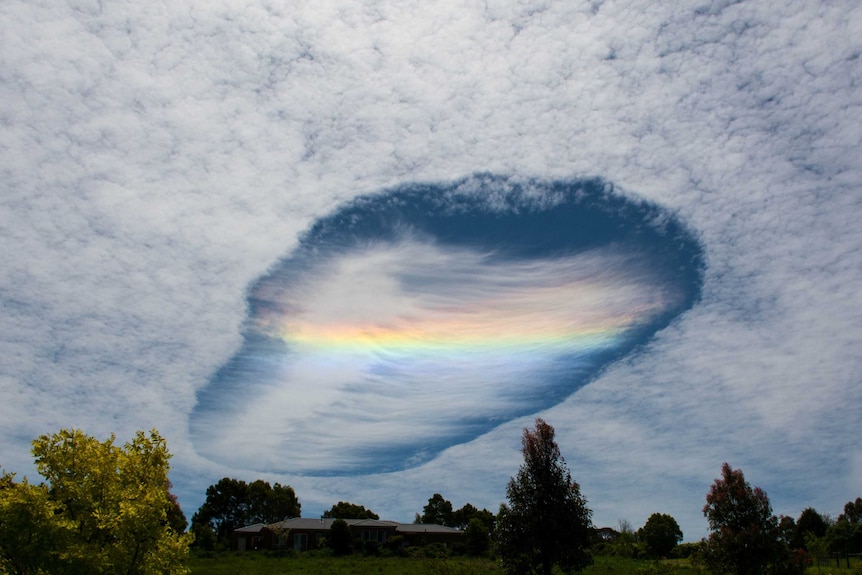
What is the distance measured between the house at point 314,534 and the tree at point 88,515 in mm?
62865

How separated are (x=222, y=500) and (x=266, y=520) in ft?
31.0

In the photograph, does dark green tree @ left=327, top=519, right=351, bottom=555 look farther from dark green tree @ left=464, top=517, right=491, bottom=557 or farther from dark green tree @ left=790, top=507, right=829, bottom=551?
dark green tree @ left=790, top=507, right=829, bottom=551

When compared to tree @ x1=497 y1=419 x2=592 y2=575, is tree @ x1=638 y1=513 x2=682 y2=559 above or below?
below

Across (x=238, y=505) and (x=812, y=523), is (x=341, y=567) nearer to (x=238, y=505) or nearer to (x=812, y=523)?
(x=238, y=505)

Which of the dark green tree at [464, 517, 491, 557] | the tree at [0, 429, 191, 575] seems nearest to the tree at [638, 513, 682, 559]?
the dark green tree at [464, 517, 491, 557]

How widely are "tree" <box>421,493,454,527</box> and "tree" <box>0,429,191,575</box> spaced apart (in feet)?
349

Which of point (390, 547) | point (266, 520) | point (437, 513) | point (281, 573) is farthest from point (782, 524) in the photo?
point (266, 520)

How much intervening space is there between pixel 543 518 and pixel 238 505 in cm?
10560

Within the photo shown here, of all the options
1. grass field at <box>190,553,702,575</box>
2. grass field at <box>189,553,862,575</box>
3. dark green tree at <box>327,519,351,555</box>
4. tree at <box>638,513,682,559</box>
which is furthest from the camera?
tree at <box>638,513,682,559</box>

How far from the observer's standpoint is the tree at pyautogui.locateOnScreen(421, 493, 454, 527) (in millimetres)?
118819

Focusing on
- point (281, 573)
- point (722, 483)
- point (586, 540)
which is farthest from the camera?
point (281, 573)

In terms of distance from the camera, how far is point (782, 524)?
33.5 m

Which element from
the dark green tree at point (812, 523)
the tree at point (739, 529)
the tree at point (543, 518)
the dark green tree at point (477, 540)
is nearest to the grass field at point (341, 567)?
the tree at point (739, 529)

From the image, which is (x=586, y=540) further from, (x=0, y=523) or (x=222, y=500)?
(x=222, y=500)
